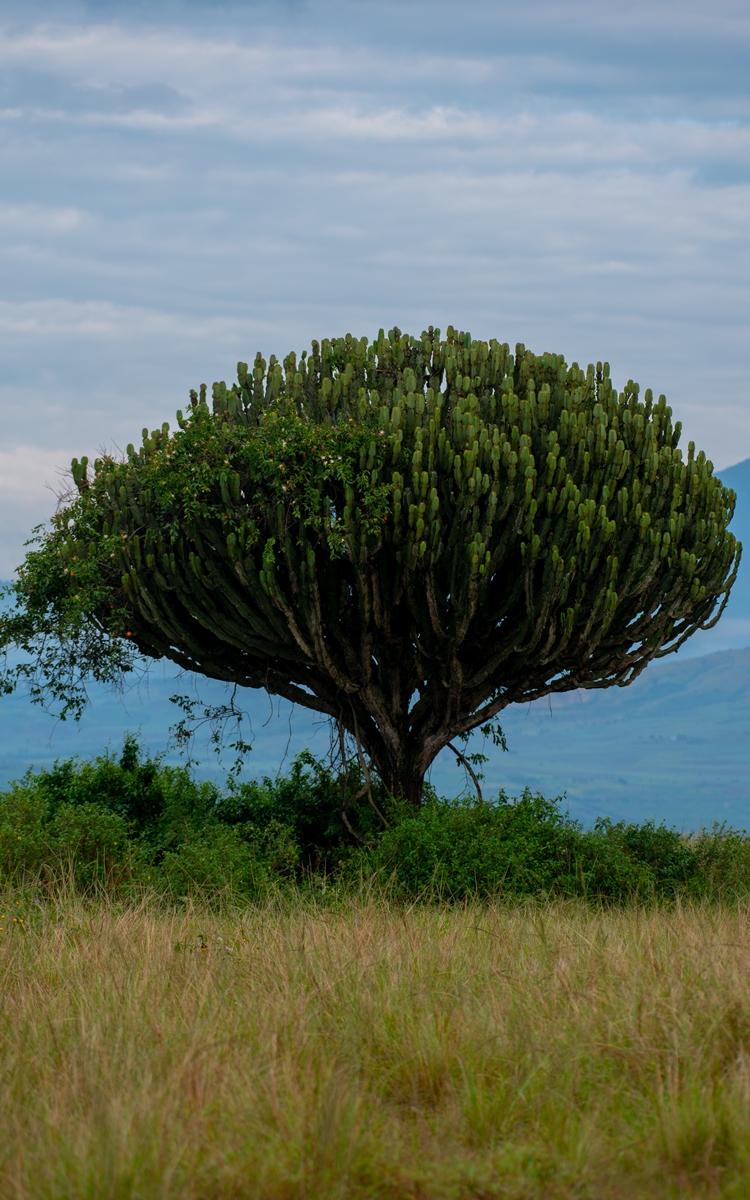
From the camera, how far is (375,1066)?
5.62 metres

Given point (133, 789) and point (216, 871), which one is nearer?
point (216, 871)

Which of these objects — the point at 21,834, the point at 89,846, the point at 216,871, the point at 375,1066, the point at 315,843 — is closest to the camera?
the point at 375,1066

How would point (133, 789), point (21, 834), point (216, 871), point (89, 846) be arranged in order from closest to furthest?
point (216, 871), point (21, 834), point (89, 846), point (133, 789)

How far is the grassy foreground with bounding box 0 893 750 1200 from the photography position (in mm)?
4484

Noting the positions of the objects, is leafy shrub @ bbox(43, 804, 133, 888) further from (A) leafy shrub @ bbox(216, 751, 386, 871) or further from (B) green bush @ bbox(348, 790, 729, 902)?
(B) green bush @ bbox(348, 790, 729, 902)

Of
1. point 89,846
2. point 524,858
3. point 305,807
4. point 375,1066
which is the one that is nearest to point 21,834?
point 89,846

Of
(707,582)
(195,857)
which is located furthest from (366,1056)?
(707,582)

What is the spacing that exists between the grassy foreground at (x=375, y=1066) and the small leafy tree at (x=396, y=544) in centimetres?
560

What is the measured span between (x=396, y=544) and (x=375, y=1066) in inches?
316

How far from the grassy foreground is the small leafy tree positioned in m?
5.60

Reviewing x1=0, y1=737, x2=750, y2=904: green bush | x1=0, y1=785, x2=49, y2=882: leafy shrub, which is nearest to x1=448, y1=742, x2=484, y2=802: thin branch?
x1=0, y1=737, x2=750, y2=904: green bush

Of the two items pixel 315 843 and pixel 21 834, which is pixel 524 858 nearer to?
pixel 315 843

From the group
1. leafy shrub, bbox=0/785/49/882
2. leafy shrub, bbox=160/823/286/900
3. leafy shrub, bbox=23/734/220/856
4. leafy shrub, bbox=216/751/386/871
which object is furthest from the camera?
leafy shrub, bbox=23/734/220/856

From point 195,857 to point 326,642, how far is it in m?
3.31
